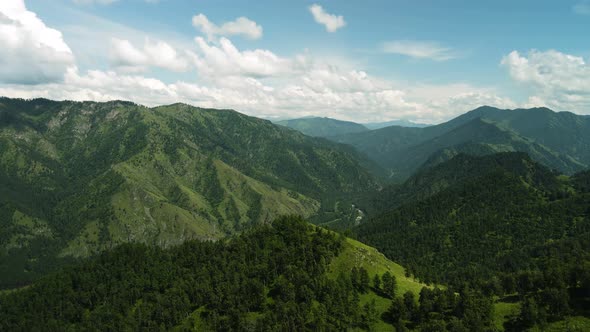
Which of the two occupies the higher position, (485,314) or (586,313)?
(586,313)

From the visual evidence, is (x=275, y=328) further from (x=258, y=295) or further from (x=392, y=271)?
(x=392, y=271)

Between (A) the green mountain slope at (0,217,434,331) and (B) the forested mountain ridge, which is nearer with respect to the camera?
(B) the forested mountain ridge

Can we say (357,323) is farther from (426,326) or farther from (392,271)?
(392,271)

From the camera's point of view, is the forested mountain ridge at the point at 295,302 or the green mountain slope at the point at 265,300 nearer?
the forested mountain ridge at the point at 295,302

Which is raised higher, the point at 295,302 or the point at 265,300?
the point at 295,302

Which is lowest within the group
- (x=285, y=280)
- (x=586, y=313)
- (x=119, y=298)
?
(x=119, y=298)

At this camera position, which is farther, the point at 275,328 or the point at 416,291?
the point at 416,291

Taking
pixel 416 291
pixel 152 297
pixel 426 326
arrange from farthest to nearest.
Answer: pixel 152 297
pixel 416 291
pixel 426 326

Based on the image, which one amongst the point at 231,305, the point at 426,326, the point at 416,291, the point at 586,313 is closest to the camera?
the point at 586,313

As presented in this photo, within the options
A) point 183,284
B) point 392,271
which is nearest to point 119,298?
point 183,284

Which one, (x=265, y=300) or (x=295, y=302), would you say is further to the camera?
(x=265, y=300)
